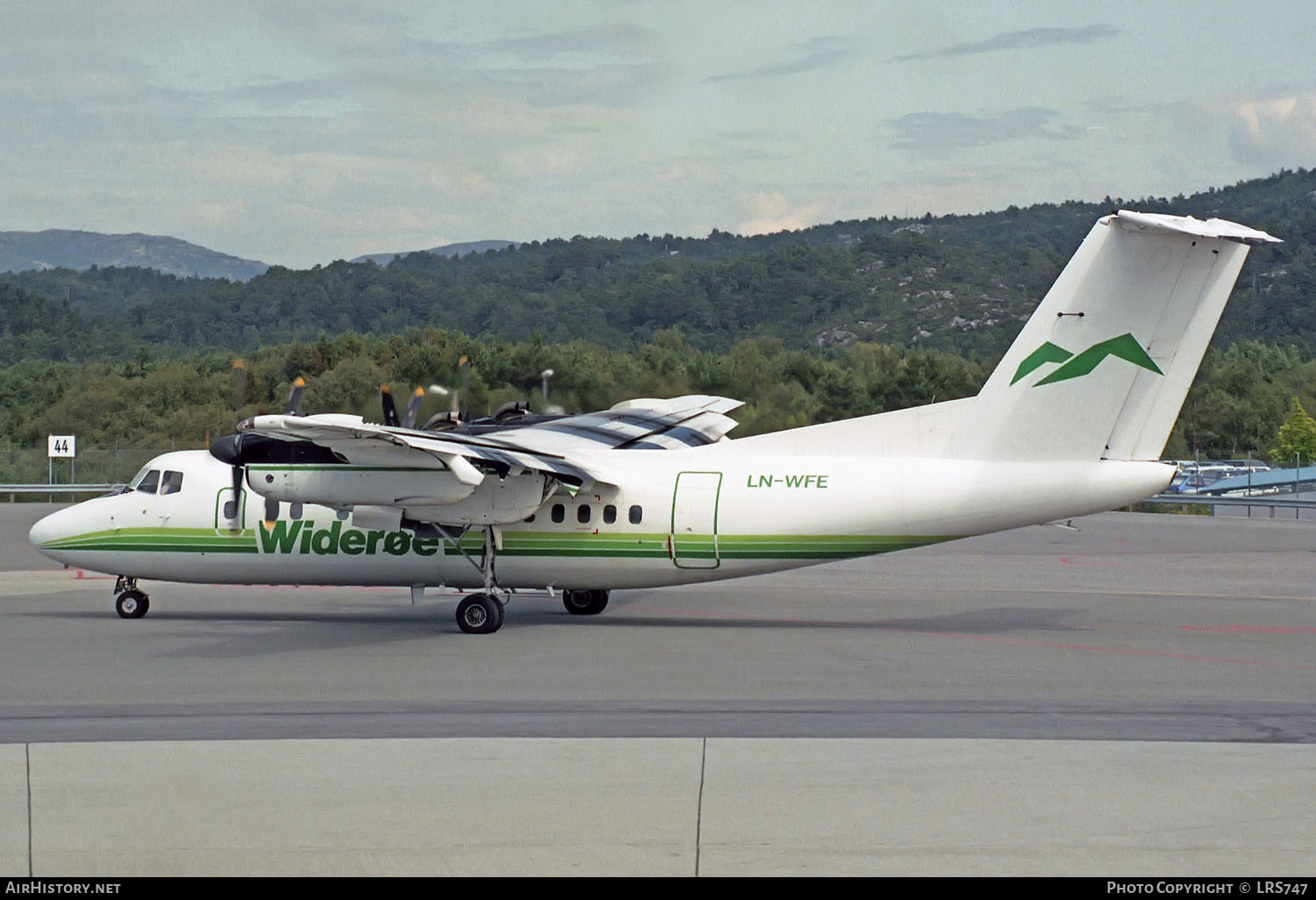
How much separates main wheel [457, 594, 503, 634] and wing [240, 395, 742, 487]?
174 centimetres

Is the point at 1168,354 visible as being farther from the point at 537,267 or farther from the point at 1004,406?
the point at 537,267

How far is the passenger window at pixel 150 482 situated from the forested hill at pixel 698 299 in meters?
66.2

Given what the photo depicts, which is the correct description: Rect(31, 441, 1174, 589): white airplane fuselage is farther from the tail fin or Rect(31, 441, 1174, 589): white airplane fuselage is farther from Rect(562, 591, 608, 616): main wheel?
Rect(562, 591, 608, 616): main wheel

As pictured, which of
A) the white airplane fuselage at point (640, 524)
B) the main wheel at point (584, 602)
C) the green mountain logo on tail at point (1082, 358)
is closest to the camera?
the green mountain logo on tail at point (1082, 358)

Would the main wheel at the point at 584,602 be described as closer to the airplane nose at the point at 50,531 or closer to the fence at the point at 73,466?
the airplane nose at the point at 50,531

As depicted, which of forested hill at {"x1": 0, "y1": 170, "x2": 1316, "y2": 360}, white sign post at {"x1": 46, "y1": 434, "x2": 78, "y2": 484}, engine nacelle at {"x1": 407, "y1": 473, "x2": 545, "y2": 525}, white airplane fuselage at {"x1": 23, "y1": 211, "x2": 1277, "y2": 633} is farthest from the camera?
forested hill at {"x1": 0, "y1": 170, "x2": 1316, "y2": 360}

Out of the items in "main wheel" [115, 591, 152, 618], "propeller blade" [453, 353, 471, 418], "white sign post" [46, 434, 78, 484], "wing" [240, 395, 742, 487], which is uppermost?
"propeller blade" [453, 353, 471, 418]

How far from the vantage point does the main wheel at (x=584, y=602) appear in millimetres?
20703

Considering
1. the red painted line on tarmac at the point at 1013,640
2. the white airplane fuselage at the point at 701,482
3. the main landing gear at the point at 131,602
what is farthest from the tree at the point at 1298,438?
the main landing gear at the point at 131,602

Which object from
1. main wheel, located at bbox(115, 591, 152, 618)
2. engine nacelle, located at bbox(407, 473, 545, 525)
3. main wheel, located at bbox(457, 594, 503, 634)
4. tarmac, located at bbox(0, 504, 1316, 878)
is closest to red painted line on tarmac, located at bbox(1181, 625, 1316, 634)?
tarmac, located at bbox(0, 504, 1316, 878)

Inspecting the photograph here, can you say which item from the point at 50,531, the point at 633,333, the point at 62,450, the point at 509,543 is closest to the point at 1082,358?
the point at 509,543

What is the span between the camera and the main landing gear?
20.5 m

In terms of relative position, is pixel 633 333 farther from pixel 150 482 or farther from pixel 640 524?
pixel 640 524

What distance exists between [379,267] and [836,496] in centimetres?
13890
